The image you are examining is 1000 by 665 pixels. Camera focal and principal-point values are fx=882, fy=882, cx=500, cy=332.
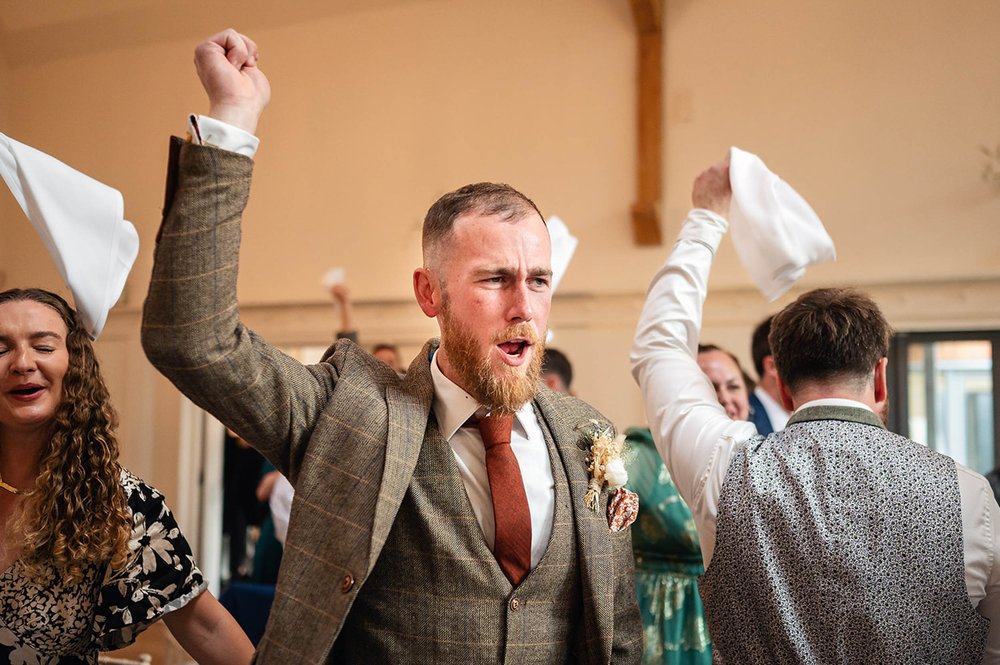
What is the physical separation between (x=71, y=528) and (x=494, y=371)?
2.85 feet

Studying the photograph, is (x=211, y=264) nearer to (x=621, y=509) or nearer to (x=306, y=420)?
(x=306, y=420)

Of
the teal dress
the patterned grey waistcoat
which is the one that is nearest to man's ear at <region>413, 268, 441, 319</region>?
the patterned grey waistcoat

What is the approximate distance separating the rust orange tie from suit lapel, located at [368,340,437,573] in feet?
0.40

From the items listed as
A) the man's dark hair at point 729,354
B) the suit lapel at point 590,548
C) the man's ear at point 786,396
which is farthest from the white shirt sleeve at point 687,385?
the man's dark hair at point 729,354

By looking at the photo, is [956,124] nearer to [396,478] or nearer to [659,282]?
[659,282]

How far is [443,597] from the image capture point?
133 centimetres

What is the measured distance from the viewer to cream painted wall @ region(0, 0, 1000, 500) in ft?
18.5

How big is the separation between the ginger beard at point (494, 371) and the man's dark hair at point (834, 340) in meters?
0.55

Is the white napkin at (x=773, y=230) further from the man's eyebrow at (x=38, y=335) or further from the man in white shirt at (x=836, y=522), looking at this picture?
the man's eyebrow at (x=38, y=335)

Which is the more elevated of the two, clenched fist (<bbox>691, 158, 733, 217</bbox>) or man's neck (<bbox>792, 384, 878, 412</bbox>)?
clenched fist (<bbox>691, 158, 733, 217</bbox>)

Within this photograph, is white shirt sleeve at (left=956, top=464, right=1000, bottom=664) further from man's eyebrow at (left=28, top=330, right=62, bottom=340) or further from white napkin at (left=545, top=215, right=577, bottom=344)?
man's eyebrow at (left=28, top=330, right=62, bottom=340)

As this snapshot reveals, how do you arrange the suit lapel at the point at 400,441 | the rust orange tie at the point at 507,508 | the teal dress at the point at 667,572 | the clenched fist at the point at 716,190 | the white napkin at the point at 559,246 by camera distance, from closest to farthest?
the suit lapel at the point at 400,441 < the rust orange tie at the point at 507,508 < the clenched fist at the point at 716,190 < the white napkin at the point at 559,246 < the teal dress at the point at 667,572

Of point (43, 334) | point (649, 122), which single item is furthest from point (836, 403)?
point (649, 122)

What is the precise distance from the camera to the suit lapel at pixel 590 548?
1405 mm
